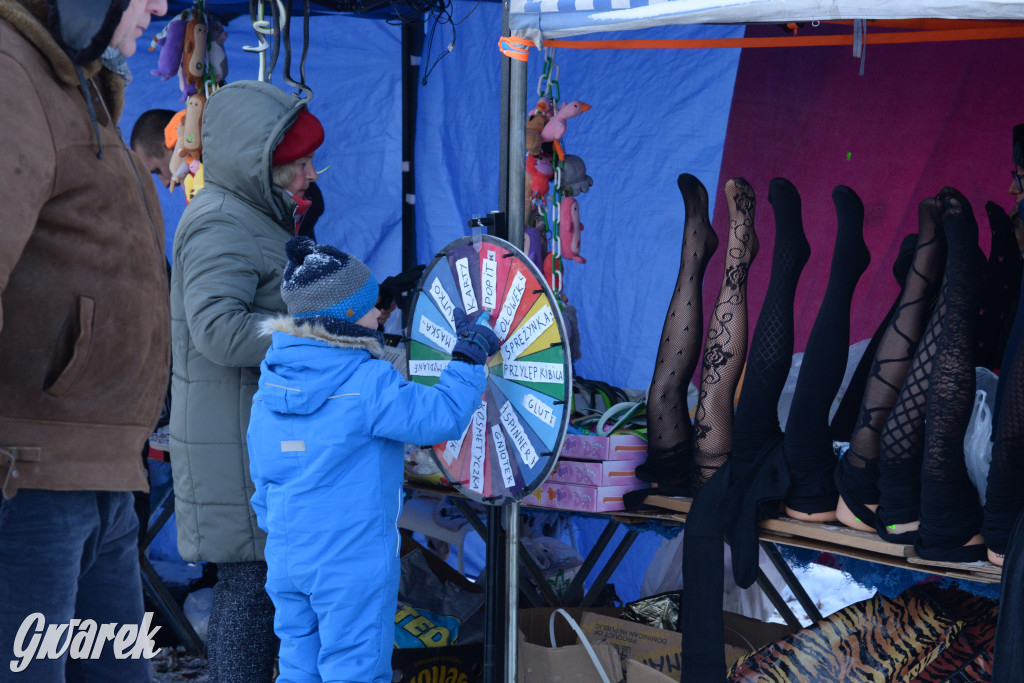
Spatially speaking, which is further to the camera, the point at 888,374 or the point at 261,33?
the point at 261,33

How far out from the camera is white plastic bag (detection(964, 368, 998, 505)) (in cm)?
187

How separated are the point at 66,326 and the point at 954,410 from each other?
161 cm

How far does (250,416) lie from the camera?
2283 mm

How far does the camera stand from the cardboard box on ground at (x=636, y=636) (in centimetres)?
250

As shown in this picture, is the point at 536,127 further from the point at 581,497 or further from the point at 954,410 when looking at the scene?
the point at 954,410

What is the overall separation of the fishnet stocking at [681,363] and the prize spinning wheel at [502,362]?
16.3 inches

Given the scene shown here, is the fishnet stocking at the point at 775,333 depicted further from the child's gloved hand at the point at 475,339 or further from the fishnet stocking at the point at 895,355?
the child's gloved hand at the point at 475,339

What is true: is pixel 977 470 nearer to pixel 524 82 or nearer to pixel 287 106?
pixel 524 82

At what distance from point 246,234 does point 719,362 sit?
1.20 meters

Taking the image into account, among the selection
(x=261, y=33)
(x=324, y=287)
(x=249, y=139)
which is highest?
(x=261, y=33)

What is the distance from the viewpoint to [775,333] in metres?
2.15

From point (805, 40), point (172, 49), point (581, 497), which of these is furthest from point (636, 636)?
point (172, 49)

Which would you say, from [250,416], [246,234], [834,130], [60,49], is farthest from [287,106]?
[834,130]

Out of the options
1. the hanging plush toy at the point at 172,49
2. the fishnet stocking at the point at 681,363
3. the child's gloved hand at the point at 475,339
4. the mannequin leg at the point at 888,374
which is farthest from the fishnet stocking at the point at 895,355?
the hanging plush toy at the point at 172,49
